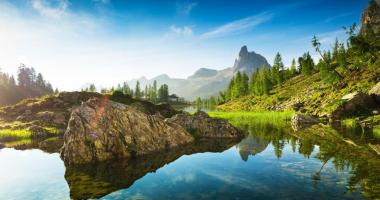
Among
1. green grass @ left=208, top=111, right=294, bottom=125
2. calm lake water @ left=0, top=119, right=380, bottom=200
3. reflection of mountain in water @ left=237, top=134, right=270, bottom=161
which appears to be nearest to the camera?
calm lake water @ left=0, top=119, right=380, bottom=200

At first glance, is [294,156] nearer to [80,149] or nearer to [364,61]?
[80,149]

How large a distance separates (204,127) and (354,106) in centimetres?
3496

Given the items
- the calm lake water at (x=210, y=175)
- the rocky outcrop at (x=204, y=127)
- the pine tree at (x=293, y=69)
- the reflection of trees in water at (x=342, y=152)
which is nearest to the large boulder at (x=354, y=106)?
the reflection of trees in water at (x=342, y=152)

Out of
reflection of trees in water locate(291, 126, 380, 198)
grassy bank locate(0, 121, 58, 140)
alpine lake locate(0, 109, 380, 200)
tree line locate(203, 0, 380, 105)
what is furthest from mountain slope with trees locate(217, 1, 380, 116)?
grassy bank locate(0, 121, 58, 140)

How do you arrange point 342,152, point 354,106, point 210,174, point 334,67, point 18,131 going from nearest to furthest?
1. point 210,174
2. point 342,152
3. point 18,131
4. point 354,106
5. point 334,67

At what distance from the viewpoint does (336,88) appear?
87562 mm

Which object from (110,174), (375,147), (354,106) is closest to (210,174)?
(110,174)

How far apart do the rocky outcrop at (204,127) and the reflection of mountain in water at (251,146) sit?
2684 millimetres

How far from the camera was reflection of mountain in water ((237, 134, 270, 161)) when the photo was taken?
27.7 meters

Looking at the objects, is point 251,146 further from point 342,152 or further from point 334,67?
point 334,67

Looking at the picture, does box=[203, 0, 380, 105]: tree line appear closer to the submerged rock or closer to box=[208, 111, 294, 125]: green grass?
box=[208, 111, 294, 125]: green grass

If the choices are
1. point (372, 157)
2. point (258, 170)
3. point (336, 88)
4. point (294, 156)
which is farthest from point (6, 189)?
point (336, 88)

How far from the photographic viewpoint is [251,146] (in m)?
31.6

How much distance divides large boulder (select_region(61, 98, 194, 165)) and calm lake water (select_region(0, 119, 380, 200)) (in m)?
1.67
